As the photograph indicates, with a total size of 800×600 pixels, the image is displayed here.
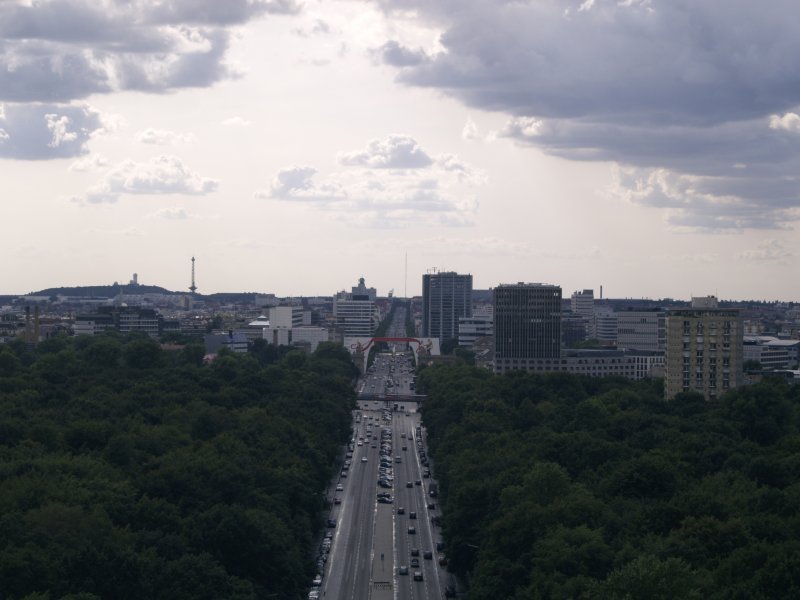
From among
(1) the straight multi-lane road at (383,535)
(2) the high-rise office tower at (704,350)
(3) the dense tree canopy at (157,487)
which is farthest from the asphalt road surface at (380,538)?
(2) the high-rise office tower at (704,350)

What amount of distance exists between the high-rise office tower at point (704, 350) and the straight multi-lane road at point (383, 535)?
996 inches

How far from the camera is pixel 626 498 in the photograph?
73562 mm

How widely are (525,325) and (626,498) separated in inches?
4381

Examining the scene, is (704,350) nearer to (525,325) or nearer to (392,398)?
(392,398)

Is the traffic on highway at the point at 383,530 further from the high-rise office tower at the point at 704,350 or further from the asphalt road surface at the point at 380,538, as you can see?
the high-rise office tower at the point at 704,350

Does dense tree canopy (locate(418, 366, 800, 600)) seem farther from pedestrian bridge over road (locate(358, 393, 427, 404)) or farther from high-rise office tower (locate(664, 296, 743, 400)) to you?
pedestrian bridge over road (locate(358, 393, 427, 404))

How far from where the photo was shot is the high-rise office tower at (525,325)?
184000 millimetres

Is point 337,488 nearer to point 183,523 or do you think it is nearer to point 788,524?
point 183,523

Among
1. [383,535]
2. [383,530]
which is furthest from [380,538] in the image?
[383,530]

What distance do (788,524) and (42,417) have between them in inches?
2148

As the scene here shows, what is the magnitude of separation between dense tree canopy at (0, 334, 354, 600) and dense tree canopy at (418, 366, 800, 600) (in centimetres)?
985

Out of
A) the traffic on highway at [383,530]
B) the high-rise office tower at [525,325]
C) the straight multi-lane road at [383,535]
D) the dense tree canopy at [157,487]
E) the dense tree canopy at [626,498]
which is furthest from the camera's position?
the high-rise office tower at [525,325]

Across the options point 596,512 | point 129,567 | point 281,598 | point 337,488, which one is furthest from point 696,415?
point 129,567

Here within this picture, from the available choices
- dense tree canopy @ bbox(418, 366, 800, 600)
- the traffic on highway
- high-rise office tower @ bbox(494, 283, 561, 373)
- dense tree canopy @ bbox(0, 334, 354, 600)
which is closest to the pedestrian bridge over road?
high-rise office tower @ bbox(494, 283, 561, 373)
